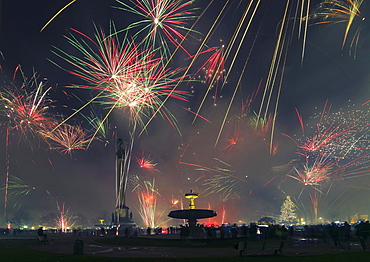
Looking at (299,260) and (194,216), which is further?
(194,216)

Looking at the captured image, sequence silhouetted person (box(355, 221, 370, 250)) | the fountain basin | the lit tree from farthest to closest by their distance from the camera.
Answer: the lit tree < the fountain basin < silhouetted person (box(355, 221, 370, 250))

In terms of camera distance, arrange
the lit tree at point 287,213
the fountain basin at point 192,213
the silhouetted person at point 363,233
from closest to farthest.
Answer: the silhouetted person at point 363,233
the fountain basin at point 192,213
the lit tree at point 287,213

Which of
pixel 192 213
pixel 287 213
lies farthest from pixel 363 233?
pixel 287 213

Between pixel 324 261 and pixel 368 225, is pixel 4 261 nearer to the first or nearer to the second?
pixel 324 261

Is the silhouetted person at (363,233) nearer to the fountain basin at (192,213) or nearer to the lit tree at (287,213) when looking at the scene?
the fountain basin at (192,213)

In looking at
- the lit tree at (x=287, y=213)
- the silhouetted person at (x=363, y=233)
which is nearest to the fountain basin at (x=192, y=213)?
the silhouetted person at (x=363, y=233)

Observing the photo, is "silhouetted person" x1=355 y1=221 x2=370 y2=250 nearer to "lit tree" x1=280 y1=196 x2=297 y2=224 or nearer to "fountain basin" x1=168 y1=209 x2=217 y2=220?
"fountain basin" x1=168 y1=209 x2=217 y2=220

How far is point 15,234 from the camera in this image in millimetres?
46062

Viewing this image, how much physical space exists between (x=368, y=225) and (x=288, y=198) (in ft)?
321

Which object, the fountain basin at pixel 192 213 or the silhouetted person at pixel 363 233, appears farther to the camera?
the fountain basin at pixel 192 213

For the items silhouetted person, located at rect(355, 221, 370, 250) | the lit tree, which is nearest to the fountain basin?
silhouetted person, located at rect(355, 221, 370, 250)

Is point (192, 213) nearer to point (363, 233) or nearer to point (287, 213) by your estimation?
point (363, 233)

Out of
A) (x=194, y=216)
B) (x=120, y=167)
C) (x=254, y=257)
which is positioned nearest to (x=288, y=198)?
(x=120, y=167)

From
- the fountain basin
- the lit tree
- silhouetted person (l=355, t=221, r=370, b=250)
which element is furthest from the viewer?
the lit tree
